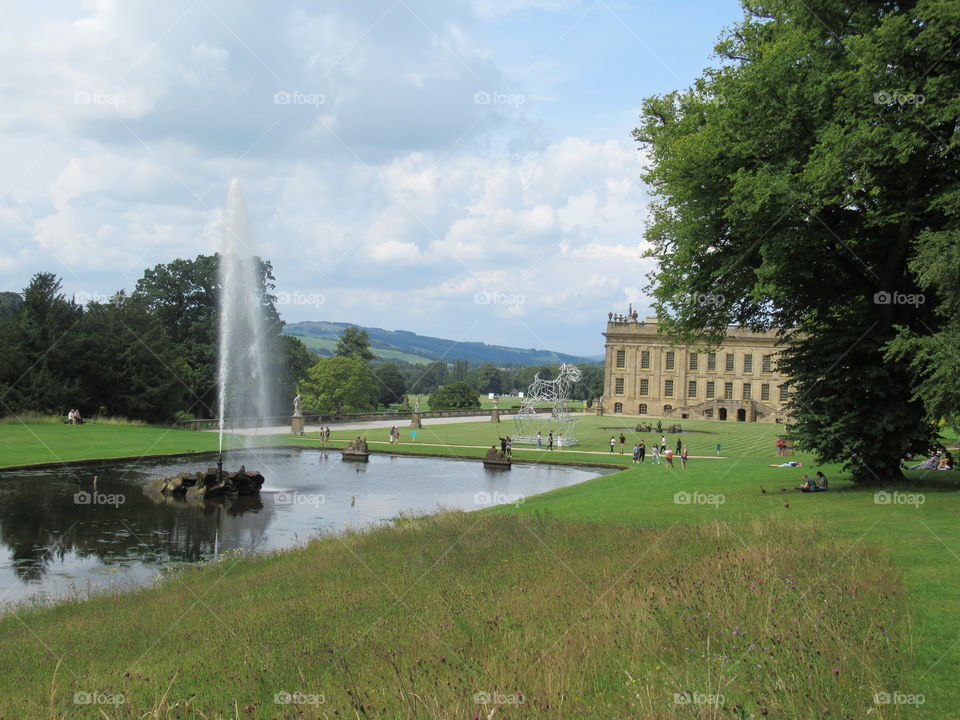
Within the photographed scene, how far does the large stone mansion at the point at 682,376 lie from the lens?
114m

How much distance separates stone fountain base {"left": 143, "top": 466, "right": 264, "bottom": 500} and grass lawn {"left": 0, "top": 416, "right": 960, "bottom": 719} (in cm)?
1223

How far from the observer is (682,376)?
119 meters

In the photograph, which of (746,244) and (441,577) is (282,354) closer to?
(746,244)

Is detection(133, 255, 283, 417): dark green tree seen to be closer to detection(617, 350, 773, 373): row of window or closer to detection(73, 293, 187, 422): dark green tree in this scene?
detection(73, 293, 187, 422): dark green tree

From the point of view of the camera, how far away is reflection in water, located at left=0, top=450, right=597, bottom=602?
19.6 meters

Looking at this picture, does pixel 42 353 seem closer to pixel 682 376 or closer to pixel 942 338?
pixel 942 338

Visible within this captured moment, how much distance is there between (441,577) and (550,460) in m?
32.8

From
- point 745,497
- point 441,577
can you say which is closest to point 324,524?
point 441,577

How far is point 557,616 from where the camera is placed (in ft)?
36.9

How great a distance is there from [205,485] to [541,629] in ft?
75.7

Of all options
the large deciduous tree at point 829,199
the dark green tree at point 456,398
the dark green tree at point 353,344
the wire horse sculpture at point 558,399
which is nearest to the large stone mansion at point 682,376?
the dark green tree at point 456,398

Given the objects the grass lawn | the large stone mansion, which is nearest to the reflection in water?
the grass lawn

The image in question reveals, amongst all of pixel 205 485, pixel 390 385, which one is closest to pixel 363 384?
pixel 390 385

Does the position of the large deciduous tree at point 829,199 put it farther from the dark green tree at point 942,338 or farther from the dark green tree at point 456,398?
the dark green tree at point 456,398
